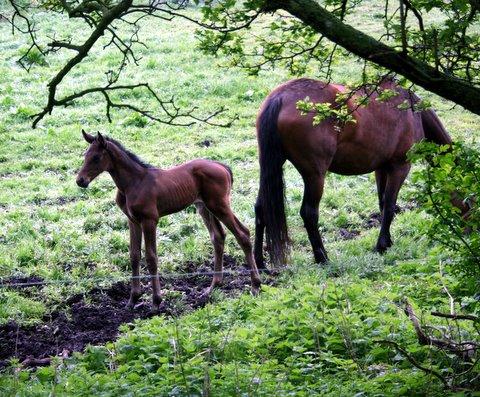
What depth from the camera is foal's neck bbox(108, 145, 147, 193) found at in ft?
28.7

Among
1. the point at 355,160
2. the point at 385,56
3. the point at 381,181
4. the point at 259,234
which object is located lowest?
the point at 259,234

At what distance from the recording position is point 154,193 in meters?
8.81

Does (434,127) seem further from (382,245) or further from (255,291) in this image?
(255,291)

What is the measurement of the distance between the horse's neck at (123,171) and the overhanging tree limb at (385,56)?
410 cm

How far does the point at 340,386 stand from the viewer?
5.15 m

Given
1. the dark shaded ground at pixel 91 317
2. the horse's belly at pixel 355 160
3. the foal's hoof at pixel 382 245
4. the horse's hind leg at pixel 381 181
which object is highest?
the horse's belly at pixel 355 160

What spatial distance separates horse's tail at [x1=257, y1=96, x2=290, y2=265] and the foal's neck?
1560 mm

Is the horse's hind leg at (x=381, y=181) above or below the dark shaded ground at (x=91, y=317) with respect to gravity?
above

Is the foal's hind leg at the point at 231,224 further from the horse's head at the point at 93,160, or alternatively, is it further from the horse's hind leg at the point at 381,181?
the horse's hind leg at the point at 381,181

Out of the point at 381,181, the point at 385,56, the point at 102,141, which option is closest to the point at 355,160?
the point at 381,181

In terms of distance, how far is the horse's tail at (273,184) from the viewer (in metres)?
9.34

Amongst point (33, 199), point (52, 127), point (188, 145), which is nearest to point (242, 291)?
point (33, 199)

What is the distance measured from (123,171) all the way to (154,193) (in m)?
0.41

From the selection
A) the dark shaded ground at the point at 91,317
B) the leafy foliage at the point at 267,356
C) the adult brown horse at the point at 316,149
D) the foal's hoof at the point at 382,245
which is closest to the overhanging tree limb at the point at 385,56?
the leafy foliage at the point at 267,356
